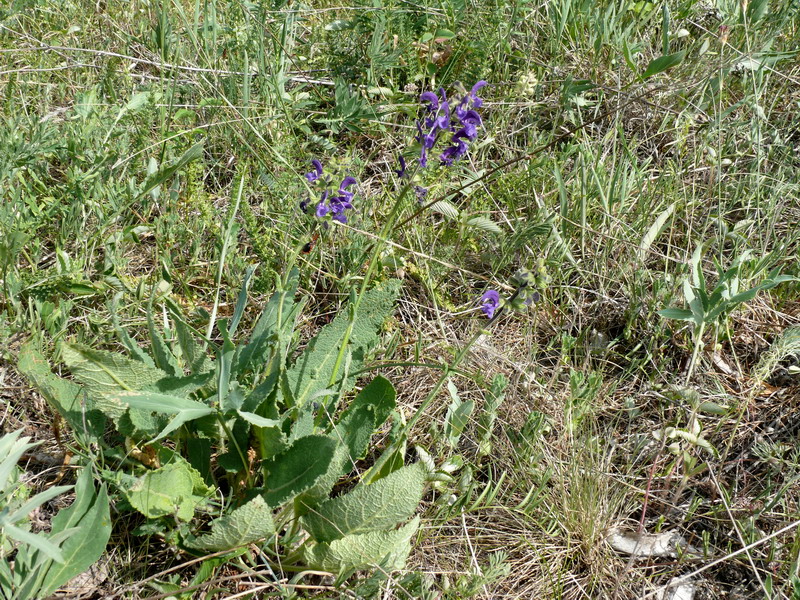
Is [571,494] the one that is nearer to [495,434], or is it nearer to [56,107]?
[495,434]

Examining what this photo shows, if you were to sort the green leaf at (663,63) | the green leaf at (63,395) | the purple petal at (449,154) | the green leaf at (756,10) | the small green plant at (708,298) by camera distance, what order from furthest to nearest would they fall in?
the green leaf at (756,10) → the green leaf at (663,63) → the small green plant at (708,298) → the purple petal at (449,154) → the green leaf at (63,395)

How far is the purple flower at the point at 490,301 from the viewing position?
81.4 inches

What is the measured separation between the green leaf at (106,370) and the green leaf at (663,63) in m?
2.31

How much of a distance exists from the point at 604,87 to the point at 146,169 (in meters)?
1.79

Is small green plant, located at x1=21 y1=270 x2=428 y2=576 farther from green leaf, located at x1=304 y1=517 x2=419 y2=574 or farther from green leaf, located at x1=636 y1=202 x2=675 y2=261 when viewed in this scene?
green leaf, located at x1=636 y1=202 x2=675 y2=261

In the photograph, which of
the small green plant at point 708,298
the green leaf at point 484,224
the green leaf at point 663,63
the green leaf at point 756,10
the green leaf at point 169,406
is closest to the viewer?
the green leaf at point 169,406

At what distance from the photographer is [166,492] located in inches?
68.1

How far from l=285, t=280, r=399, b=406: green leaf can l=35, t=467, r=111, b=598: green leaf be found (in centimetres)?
50

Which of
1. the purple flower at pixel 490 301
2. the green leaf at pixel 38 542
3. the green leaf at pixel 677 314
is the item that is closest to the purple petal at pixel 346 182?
the purple flower at pixel 490 301

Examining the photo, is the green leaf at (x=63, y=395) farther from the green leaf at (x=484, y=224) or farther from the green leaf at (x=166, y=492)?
the green leaf at (x=484, y=224)

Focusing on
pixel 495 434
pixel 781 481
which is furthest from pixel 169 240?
pixel 781 481

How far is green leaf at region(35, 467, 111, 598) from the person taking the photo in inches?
63.9

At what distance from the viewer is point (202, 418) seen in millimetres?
1875

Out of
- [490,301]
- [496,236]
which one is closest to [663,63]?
[496,236]
